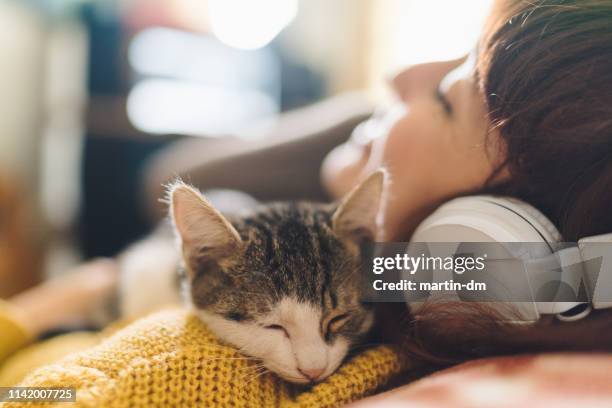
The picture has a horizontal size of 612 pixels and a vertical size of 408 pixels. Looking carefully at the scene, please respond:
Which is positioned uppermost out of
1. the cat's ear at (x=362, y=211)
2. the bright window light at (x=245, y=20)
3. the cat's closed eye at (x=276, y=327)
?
the bright window light at (x=245, y=20)

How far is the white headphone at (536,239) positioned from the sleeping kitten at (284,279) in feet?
0.50

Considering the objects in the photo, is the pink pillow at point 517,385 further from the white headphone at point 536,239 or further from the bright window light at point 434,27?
the bright window light at point 434,27

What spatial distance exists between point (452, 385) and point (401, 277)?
193 mm

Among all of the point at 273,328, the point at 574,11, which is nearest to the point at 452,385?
the point at 273,328

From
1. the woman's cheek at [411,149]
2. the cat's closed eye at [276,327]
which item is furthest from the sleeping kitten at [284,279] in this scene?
the woman's cheek at [411,149]

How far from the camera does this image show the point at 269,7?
2957 mm

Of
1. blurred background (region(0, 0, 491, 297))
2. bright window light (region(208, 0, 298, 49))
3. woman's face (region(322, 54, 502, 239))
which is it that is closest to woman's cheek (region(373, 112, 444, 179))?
woman's face (region(322, 54, 502, 239))

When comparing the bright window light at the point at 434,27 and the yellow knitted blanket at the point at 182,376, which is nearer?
the yellow knitted blanket at the point at 182,376

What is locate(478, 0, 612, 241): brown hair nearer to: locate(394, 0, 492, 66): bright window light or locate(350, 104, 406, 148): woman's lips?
locate(350, 104, 406, 148): woman's lips

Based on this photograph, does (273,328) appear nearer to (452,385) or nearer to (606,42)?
(452,385)

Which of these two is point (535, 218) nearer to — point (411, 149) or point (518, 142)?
point (518, 142)

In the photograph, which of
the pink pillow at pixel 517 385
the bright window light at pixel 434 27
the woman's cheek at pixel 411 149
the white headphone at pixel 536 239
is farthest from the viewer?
the bright window light at pixel 434 27

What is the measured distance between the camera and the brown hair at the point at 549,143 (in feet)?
1.88

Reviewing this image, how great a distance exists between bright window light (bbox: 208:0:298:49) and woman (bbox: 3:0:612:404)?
7.92 ft
